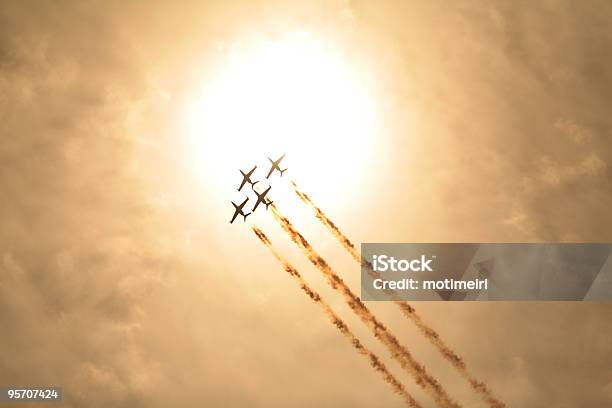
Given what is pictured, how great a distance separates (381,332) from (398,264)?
508 inches

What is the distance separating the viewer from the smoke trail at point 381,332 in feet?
360

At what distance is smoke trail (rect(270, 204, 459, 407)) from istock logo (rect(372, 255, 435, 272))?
22.7 feet

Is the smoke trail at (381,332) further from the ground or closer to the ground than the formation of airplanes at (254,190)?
closer to the ground

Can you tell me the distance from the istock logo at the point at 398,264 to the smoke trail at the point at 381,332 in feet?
22.7

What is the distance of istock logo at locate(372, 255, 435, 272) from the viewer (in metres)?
116

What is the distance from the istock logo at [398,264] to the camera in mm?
116125

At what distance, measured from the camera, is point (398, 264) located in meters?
120

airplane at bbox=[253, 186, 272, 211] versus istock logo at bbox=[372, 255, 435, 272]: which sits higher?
airplane at bbox=[253, 186, 272, 211]

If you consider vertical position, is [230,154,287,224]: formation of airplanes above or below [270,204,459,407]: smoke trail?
above

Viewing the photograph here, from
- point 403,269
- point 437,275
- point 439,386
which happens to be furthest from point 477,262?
point 439,386

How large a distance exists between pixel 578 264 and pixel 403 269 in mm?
36927

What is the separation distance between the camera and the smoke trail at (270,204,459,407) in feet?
360

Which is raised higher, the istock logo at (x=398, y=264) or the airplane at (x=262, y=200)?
the airplane at (x=262, y=200)

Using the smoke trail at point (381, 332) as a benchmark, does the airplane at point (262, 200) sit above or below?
above
